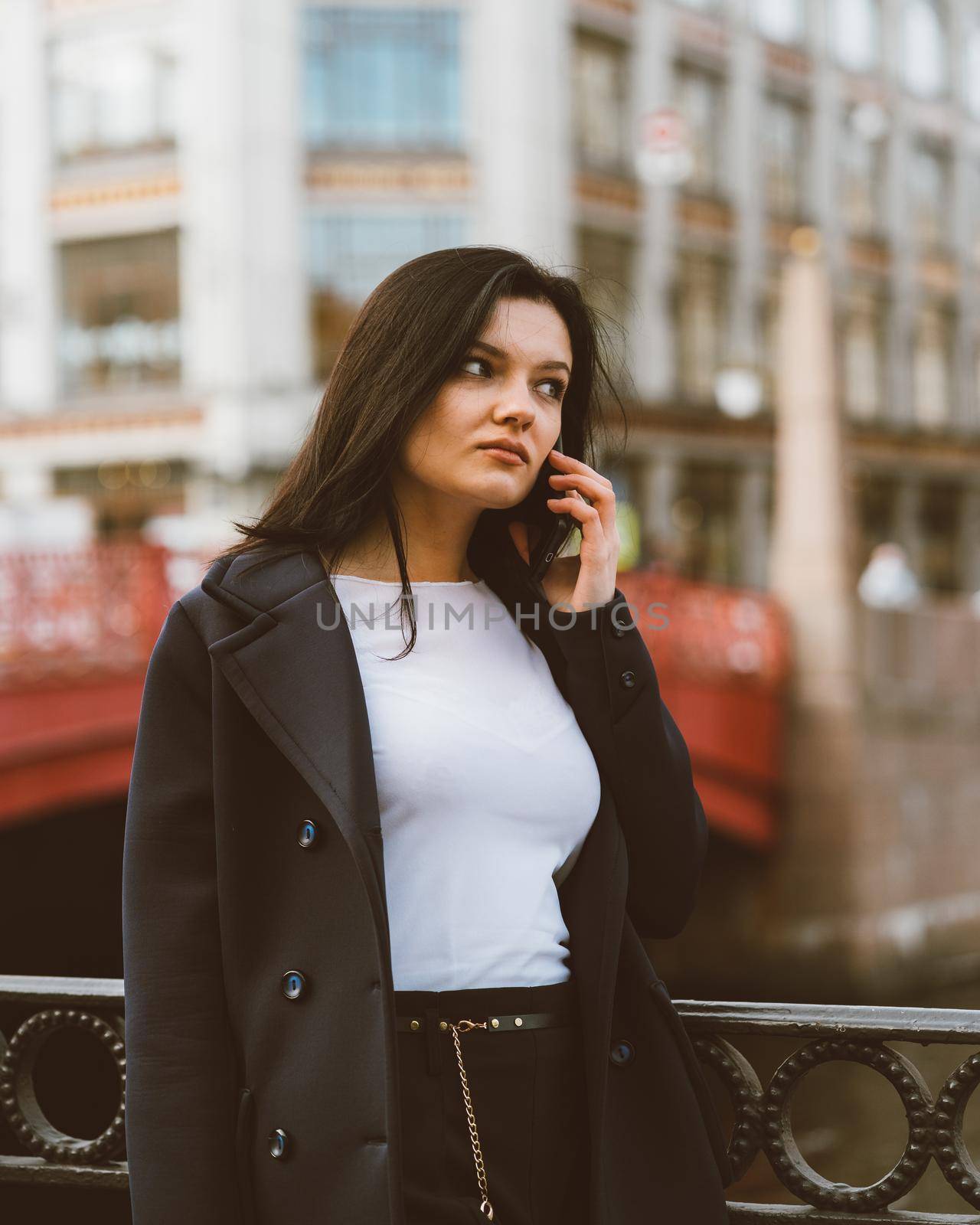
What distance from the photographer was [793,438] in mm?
15969

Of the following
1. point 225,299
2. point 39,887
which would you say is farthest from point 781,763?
point 225,299

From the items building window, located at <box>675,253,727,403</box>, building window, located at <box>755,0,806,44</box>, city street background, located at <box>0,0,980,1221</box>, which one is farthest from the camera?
building window, located at <box>755,0,806,44</box>

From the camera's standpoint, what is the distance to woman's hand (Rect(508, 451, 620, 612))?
2154 millimetres

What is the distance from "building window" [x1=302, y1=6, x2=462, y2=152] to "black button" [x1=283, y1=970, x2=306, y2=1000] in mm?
22444

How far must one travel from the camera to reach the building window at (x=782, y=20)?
2888cm

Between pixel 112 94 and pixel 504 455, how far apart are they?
23.5 meters

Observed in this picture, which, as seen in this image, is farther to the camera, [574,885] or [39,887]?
[39,887]

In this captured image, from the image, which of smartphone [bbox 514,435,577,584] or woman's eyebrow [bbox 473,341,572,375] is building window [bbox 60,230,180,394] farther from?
woman's eyebrow [bbox 473,341,572,375]

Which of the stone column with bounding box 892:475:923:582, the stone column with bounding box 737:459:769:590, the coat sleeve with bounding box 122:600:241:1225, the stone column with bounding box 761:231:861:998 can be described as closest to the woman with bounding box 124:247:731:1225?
the coat sleeve with bounding box 122:600:241:1225

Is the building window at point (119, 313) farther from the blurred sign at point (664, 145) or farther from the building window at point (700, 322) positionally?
the building window at point (700, 322)

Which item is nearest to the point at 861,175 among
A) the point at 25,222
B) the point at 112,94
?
the point at 112,94

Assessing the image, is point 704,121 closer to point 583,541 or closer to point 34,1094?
point 34,1094

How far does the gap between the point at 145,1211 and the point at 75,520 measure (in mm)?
15298

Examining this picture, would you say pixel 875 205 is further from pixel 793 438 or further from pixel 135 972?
pixel 135 972
